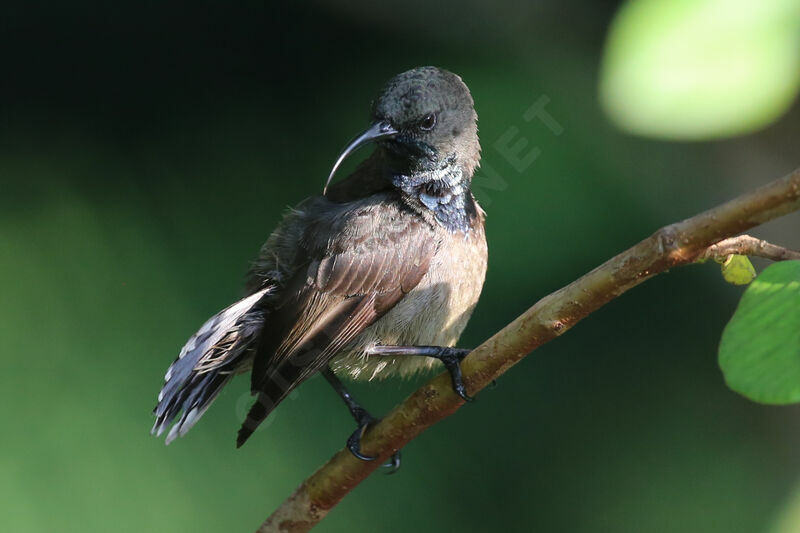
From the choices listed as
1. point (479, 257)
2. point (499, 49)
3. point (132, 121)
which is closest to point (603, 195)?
point (499, 49)

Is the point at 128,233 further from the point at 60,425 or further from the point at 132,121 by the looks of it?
the point at 60,425

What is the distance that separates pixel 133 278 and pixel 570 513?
6.23 ft

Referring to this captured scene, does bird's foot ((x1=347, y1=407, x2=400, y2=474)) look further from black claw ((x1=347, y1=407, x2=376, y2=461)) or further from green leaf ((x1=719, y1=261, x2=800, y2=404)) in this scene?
green leaf ((x1=719, y1=261, x2=800, y2=404))

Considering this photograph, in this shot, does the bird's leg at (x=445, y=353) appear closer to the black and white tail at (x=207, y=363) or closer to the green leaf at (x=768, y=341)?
the black and white tail at (x=207, y=363)

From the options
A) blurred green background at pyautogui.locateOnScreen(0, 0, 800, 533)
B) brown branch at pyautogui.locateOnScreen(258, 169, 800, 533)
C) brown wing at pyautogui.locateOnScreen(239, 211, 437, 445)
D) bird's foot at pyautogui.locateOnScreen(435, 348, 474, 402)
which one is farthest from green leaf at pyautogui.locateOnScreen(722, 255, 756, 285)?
blurred green background at pyautogui.locateOnScreen(0, 0, 800, 533)

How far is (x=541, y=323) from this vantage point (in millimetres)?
1547

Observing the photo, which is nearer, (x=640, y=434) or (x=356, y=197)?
(x=356, y=197)

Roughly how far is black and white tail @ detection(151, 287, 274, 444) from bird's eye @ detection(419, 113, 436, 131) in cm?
63

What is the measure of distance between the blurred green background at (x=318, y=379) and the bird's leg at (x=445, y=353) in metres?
0.89

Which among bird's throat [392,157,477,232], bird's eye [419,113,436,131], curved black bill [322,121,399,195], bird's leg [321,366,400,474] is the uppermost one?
bird's eye [419,113,436,131]

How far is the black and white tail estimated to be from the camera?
2297 mm

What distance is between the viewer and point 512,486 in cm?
342

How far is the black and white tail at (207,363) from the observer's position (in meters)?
2.30

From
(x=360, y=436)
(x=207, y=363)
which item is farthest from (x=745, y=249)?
(x=207, y=363)
